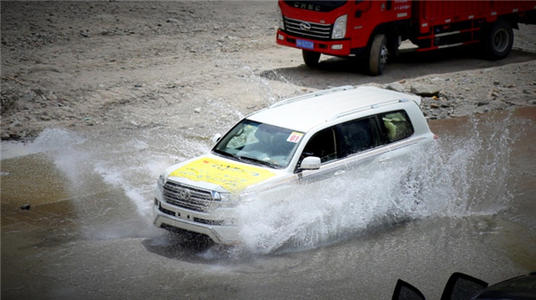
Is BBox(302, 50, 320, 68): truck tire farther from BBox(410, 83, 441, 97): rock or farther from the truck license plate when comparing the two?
BBox(410, 83, 441, 97): rock

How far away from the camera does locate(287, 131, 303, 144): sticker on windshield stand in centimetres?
885

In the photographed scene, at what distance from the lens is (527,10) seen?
2039cm

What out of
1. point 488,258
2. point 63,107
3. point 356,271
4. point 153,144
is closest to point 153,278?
point 356,271

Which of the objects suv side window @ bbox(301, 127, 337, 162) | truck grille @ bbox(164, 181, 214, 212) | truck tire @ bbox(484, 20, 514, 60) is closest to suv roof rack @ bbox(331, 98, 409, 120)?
suv side window @ bbox(301, 127, 337, 162)

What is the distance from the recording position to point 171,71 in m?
16.7

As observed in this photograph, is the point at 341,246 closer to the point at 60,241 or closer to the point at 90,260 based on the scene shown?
the point at 90,260

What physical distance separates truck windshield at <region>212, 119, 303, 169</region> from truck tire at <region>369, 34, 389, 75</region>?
8.83 m

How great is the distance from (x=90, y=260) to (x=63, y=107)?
671cm

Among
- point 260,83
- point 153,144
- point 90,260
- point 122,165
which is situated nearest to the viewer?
point 90,260

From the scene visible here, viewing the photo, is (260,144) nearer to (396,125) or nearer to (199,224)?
(199,224)

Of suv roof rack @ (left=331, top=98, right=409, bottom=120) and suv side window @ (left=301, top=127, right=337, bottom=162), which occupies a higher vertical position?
suv roof rack @ (left=331, top=98, right=409, bottom=120)

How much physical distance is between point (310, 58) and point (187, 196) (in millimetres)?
10893

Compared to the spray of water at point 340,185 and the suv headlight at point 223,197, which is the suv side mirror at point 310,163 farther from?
the suv headlight at point 223,197

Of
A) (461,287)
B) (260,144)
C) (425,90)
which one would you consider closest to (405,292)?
(461,287)
